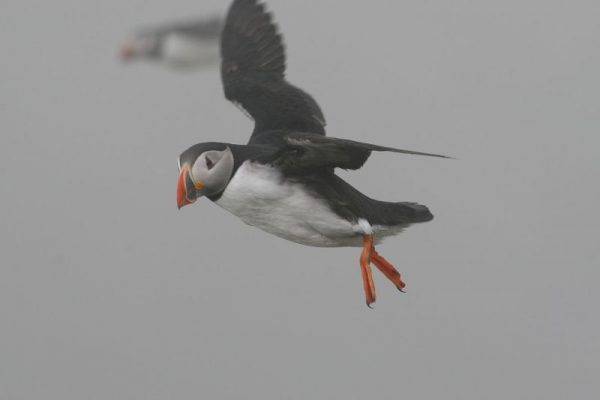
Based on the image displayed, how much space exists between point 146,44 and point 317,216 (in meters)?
8.63

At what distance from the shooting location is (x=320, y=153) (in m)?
4.94

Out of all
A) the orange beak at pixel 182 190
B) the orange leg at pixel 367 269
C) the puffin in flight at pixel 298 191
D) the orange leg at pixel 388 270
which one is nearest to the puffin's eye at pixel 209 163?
the puffin in flight at pixel 298 191

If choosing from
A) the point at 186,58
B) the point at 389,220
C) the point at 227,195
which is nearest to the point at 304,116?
the point at 389,220

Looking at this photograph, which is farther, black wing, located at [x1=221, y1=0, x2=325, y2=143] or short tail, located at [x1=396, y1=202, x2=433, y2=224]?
black wing, located at [x1=221, y1=0, x2=325, y2=143]

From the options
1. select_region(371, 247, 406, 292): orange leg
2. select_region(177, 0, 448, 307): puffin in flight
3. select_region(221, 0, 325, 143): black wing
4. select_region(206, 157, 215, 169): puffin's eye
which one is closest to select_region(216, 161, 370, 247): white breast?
select_region(177, 0, 448, 307): puffin in flight

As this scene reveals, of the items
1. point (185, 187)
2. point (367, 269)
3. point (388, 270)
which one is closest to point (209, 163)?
point (185, 187)

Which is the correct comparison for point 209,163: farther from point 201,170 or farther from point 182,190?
point 182,190

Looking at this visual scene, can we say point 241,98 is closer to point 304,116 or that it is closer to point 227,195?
point 304,116

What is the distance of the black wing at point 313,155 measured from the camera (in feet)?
15.4

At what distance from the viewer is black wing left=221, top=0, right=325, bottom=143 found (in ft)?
20.4

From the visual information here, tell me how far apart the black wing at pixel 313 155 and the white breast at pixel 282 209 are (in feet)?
0.26

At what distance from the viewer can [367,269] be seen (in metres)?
5.25

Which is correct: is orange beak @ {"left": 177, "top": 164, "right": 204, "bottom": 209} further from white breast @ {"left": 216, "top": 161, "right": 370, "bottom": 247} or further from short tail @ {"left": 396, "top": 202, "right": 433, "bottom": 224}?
short tail @ {"left": 396, "top": 202, "right": 433, "bottom": 224}

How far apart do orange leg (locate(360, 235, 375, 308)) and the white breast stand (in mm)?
59
